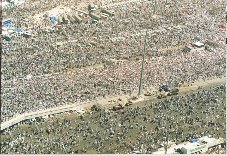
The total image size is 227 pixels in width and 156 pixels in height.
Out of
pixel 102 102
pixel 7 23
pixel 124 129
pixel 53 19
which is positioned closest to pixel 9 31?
pixel 7 23

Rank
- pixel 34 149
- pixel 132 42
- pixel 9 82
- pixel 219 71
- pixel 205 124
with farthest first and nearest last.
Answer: pixel 132 42, pixel 219 71, pixel 9 82, pixel 205 124, pixel 34 149

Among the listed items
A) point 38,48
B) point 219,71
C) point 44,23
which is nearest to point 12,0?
point 44,23

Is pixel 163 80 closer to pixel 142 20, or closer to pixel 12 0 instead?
pixel 142 20

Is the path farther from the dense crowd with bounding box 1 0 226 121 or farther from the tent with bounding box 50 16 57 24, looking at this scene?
the tent with bounding box 50 16 57 24

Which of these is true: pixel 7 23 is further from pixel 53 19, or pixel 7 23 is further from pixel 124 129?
pixel 124 129

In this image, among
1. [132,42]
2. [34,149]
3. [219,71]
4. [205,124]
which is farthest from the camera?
[132,42]

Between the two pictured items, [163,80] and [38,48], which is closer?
[163,80]

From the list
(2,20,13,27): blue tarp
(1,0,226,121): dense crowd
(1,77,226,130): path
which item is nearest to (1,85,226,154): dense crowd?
(1,77,226,130): path

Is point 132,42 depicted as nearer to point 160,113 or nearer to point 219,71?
point 219,71
